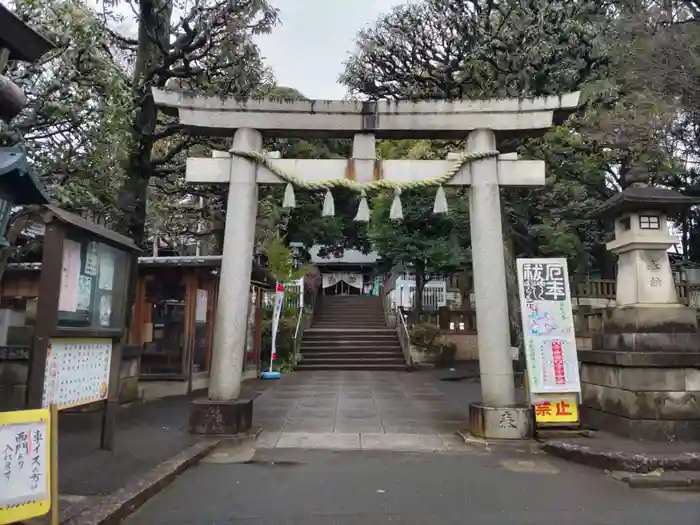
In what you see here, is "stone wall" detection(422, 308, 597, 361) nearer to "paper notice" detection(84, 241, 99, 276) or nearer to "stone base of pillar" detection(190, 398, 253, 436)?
"stone base of pillar" detection(190, 398, 253, 436)

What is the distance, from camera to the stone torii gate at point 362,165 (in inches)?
335

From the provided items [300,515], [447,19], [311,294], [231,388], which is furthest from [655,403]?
[311,294]

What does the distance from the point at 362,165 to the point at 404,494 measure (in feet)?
16.6

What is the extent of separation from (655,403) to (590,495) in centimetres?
276

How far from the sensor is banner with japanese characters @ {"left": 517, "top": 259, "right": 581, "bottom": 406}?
8297 millimetres

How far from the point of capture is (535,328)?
846 cm

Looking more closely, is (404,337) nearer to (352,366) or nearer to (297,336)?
(352,366)

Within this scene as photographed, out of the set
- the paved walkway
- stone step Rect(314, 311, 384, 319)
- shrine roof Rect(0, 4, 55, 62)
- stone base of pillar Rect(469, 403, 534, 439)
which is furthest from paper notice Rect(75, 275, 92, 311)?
stone step Rect(314, 311, 384, 319)

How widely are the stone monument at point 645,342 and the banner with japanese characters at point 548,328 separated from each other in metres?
0.65

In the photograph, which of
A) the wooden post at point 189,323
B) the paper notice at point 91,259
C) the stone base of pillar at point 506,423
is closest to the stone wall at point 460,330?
the wooden post at point 189,323

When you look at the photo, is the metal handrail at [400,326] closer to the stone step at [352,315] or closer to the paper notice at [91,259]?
the stone step at [352,315]

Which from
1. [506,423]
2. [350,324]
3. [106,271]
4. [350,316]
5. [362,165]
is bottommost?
[506,423]

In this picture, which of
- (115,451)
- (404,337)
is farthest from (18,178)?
(404,337)

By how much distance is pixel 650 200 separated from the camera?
27.1 feet
